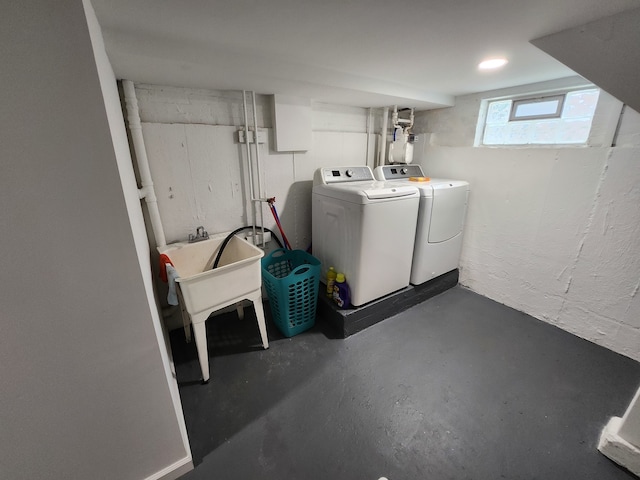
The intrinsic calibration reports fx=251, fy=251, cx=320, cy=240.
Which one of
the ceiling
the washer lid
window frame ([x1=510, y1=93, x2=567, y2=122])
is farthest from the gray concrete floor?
the ceiling

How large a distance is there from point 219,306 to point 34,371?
31.6 inches

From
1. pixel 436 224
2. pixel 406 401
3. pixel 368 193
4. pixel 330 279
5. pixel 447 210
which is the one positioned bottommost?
pixel 406 401

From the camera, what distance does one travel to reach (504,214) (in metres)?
2.14

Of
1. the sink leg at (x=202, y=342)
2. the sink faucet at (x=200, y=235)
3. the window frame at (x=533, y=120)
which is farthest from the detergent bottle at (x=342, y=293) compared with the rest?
the window frame at (x=533, y=120)

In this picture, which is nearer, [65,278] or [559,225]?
[65,278]

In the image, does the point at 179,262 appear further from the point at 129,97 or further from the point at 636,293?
the point at 636,293

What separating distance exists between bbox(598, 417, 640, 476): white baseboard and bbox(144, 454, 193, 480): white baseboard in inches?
74.2

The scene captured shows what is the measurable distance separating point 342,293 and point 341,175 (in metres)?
1.03

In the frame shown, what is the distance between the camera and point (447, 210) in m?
2.13

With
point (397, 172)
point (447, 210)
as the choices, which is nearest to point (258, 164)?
point (397, 172)

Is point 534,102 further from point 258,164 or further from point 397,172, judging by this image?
point 258,164

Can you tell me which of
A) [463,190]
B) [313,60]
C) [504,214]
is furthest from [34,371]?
[504,214]

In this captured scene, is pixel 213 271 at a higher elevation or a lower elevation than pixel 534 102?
lower

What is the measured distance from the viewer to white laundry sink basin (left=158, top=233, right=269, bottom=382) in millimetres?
1375
